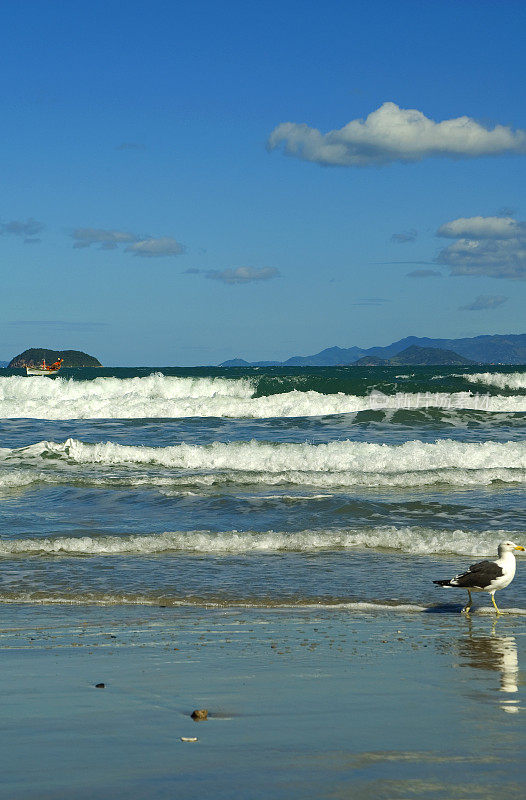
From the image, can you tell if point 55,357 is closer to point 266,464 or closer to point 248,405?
point 248,405

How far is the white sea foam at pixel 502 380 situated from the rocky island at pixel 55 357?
105m

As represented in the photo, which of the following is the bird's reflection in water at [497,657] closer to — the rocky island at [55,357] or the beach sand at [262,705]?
the beach sand at [262,705]

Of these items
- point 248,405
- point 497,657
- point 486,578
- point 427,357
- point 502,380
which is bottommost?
point 497,657

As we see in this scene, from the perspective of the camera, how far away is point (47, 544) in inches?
460

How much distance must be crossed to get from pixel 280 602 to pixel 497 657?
2.74 metres

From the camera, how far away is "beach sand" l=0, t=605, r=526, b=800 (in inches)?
156

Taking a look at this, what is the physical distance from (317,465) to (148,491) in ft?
17.7

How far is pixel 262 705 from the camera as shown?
5.23 m

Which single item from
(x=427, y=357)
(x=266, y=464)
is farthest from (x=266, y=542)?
(x=427, y=357)

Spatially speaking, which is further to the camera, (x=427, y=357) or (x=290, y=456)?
(x=427, y=357)

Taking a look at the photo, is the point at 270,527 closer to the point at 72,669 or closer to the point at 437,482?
the point at 437,482

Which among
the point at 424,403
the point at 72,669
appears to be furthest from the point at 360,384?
the point at 72,669

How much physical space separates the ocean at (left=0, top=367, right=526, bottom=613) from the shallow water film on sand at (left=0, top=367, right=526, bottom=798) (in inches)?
2.1

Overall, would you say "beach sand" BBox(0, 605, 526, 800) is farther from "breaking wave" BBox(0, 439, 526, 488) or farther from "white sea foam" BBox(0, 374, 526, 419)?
"white sea foam" BBox(0, 374, 526, 419)
